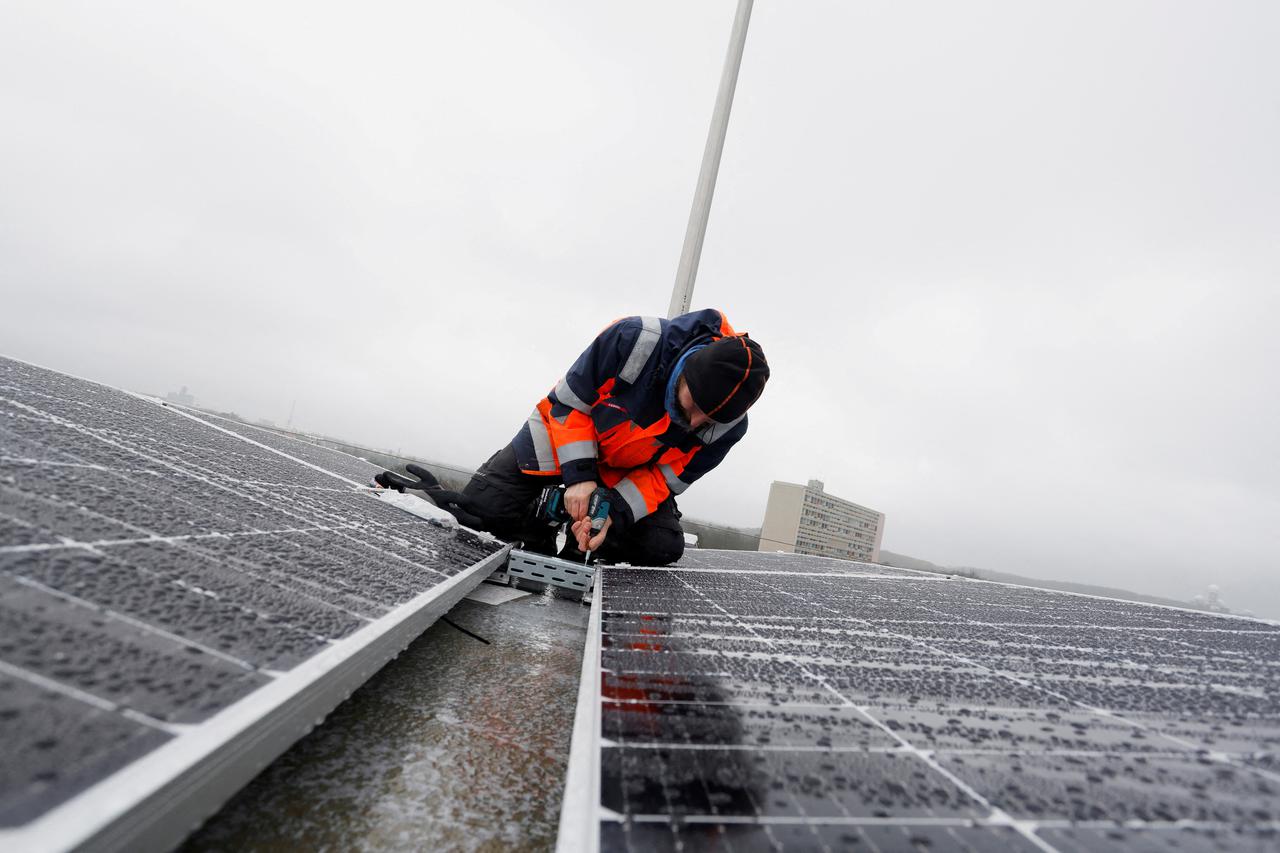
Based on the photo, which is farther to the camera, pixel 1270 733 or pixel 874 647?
pixel 874 647

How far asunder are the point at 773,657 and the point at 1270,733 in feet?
4.22

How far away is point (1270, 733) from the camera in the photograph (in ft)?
5.14

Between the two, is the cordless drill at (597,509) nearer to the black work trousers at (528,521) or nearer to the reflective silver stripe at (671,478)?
the black work trousers at (528,521)

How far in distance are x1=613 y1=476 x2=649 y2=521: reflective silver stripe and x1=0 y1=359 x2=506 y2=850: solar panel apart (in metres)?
1.54

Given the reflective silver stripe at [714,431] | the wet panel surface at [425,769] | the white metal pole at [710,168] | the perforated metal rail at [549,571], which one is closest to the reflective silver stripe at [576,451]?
the perforated metal rail at [549,571]

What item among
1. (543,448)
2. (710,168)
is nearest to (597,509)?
(543,448)

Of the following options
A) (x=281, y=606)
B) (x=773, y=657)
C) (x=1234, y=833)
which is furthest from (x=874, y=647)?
(x=281, y=606)

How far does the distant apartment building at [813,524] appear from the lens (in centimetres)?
3192

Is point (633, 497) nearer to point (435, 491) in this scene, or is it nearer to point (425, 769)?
point (435, 491)

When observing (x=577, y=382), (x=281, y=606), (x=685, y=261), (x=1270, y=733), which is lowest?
(x=281, y=606)

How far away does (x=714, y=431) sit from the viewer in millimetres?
4031

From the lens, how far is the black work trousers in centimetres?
414

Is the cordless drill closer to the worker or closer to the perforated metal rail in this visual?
the worker

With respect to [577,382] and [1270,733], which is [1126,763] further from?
[577,382]
